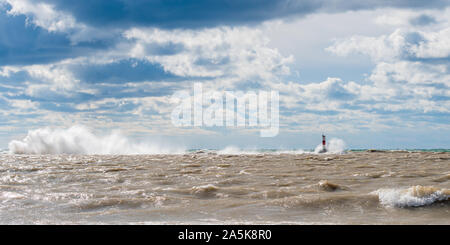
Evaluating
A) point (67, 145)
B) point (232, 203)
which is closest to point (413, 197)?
point (232, 203)

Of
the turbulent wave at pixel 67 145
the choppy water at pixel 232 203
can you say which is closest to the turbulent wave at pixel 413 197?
the choppy water at pixel 232 203

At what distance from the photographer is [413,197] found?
7.87 meters

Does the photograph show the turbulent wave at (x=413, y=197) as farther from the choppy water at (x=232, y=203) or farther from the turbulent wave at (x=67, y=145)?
the turbulent wave at (x=67, y=145)

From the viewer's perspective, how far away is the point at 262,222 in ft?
21.9

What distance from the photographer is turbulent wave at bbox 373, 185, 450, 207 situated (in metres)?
7.73

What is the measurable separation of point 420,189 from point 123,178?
32.9 ft

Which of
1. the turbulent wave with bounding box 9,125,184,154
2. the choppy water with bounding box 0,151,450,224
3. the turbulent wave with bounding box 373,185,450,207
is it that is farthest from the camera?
the turbulent wave with bounding box 9,125,184,154

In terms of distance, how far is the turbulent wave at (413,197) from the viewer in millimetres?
7734

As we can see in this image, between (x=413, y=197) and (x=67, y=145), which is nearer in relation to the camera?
(x=413, y=197)

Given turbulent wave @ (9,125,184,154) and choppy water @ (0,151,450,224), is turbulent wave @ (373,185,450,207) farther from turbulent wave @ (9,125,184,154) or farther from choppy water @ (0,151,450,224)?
turbulent wave @ (9,125,184,154)

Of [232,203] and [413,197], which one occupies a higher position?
[413,197]

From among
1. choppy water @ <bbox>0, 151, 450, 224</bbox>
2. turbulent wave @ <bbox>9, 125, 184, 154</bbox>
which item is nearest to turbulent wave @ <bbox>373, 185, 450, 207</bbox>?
choppy water @ <bbox>0, 151, 450, 224</bbox>

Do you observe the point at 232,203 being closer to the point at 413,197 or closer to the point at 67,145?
the point at 413,197
